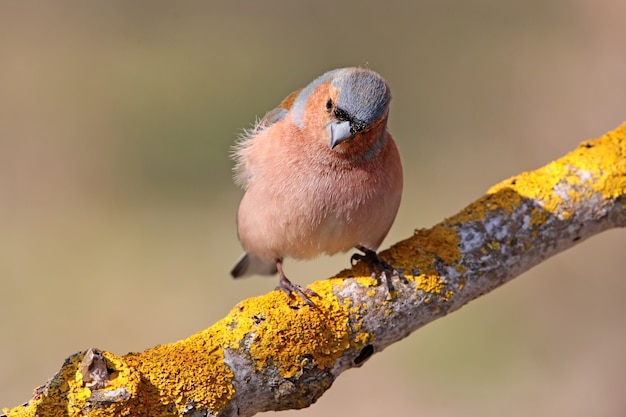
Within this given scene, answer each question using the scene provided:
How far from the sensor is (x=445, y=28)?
10.0 meters

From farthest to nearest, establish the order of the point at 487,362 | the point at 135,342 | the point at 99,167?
the point at 99,167, the point at 135,342, the point at 487,362

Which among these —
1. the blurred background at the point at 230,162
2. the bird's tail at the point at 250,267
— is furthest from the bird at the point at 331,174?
the blurred background at the point at 230,162

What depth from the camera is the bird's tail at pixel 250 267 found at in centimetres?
562

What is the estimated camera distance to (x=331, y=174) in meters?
4.41

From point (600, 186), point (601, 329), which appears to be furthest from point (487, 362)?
point (600, 186)

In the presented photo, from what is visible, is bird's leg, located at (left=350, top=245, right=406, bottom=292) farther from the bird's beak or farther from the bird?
the bird's beak

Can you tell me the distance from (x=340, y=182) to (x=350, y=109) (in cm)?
41

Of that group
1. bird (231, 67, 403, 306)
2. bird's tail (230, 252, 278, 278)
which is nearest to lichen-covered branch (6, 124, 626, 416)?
bird (231, 67, 403, 306)

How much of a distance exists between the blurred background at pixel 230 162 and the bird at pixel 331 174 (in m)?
2.46

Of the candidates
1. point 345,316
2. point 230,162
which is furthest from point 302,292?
point 230,162

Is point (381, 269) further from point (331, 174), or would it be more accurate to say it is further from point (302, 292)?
point (331, 174)

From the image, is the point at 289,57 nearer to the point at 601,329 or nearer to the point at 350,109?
the point at 601,329

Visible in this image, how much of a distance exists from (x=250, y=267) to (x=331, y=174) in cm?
156

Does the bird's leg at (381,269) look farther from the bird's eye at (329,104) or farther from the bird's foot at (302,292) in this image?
the bird's eye at (329,104)
